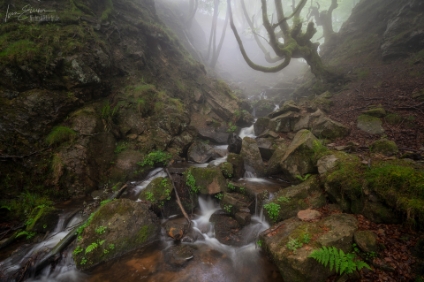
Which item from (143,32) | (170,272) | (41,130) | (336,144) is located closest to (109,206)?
(170,272)

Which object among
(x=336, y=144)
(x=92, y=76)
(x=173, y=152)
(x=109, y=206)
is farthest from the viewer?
(x=173, y=152)

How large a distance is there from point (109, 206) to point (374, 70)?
18.3 meters

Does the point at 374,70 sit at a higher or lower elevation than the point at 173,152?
higher

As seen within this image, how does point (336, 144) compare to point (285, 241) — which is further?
point (336, 144)

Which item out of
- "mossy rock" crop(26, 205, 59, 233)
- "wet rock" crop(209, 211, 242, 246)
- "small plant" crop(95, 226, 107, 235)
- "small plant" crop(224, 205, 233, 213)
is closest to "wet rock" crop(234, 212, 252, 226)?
"wet rock" crop(209, 211, 242, 246)

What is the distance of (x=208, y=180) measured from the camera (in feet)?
24.6

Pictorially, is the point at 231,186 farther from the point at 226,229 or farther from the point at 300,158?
the point at 300,158

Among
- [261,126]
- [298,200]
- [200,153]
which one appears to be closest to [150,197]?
[200,153]

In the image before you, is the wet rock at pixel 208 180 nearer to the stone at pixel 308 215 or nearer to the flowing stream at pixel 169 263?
the flowing stream at pixel 169 263

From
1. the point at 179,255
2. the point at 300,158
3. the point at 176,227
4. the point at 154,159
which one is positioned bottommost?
the point at 179,255

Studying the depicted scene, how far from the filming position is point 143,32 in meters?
14.9

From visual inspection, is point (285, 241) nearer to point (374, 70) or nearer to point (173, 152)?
point (173, 152)

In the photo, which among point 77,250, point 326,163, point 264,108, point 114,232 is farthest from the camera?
point 264,108

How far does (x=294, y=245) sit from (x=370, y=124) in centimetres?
737
